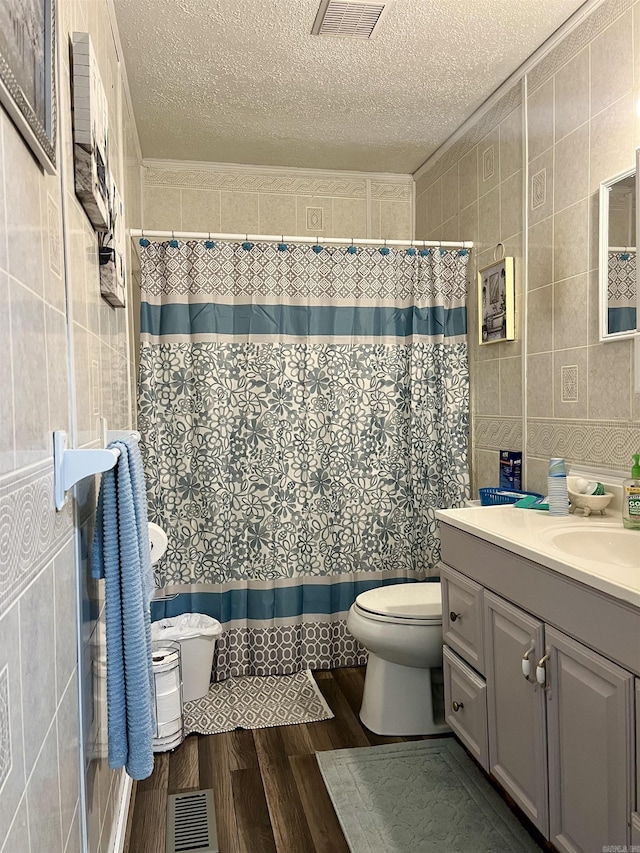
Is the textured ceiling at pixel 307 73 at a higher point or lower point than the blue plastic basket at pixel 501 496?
higher

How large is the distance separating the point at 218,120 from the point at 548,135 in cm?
149

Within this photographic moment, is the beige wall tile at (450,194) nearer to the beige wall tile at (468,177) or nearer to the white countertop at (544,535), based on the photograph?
the beige wall tile at (468,177)

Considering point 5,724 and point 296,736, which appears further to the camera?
point 296,736

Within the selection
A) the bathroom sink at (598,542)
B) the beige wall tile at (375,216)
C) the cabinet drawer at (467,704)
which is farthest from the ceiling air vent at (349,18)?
the cabinet drawer at (467,704)

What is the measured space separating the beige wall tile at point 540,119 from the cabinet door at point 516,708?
170 centimetres

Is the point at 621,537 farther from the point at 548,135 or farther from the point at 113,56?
the point at 113,56

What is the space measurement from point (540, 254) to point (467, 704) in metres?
1.65

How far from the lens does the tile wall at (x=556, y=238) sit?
2025 millimetres

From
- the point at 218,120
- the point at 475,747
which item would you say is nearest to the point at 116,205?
the point at 218,120

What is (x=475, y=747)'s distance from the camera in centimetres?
195

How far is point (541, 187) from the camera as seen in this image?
2.45 m

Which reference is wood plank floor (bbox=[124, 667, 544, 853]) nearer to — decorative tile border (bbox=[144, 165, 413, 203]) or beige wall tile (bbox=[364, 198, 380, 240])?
beige wall tile (bbox=[364, 198, 380, 240])

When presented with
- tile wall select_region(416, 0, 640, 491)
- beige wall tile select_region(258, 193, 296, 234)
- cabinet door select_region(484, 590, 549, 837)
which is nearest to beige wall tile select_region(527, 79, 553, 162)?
tile wall select_region(416, 0, 640, 491)

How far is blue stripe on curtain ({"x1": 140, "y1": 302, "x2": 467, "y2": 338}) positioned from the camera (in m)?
2.73
